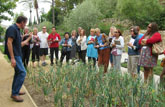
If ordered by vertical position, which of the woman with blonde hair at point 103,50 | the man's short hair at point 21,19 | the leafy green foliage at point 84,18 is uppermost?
the leafy green foliage at point 84,18

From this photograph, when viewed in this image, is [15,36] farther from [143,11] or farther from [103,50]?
[143,11]

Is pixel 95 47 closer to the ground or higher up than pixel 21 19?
closer to the ground

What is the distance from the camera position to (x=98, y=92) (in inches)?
120

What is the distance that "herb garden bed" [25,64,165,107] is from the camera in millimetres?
2822

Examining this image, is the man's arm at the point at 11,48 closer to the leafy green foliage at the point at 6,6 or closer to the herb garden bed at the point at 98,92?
the herb garden bed at the point at 98,92

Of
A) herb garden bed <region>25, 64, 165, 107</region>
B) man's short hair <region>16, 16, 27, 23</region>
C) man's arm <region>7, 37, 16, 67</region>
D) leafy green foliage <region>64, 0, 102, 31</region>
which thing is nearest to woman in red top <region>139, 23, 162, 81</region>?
herb garden bed <region>25, 64, 165, 107</region>

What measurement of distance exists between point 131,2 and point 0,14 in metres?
12.9

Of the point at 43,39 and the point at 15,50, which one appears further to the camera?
the point at 43,39

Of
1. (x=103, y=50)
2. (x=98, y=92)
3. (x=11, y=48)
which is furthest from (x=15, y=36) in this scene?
(x=103, y=50)

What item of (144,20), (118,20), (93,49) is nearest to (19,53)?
(93,49)

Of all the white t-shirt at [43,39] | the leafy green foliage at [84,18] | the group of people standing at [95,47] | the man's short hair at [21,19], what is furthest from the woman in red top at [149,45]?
the leafy green foliage at [84,18]

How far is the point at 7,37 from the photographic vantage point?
139 inches

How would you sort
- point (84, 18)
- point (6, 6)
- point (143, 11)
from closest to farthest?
point (6, 6) → point (143, 11) → point (84, 18)

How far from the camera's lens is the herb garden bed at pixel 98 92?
2822mm
